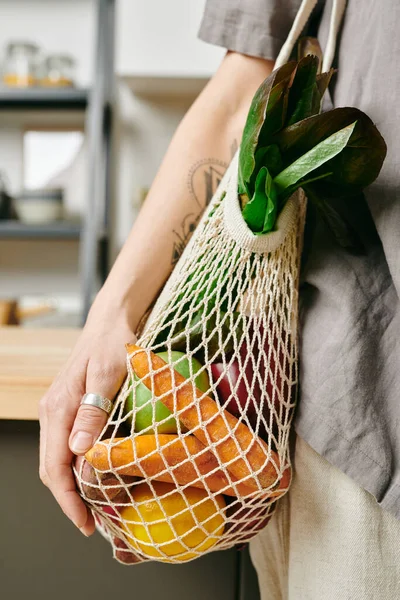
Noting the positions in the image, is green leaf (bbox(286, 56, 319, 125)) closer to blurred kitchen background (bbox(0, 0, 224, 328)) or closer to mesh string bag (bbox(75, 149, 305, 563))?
mesh string bag (bbox(75, 149, 305, 563))

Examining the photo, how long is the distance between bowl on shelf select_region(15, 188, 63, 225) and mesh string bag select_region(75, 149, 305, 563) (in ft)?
5.93

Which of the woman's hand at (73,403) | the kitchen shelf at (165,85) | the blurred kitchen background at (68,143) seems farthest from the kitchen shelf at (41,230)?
the woman's hand at (73,403)

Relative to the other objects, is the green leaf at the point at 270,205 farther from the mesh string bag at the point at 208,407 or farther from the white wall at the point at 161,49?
the white wall at the point at 161,49

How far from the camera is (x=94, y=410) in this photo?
414mm

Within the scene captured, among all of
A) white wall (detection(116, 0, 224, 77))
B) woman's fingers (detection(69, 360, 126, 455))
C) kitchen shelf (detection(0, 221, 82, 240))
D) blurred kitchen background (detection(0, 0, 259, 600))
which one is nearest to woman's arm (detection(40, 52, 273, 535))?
woman's fingers (detection(69, 360, 126, 455))

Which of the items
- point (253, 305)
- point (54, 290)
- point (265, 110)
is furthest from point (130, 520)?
point (54, 290)

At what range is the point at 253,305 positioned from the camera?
418 millimetres

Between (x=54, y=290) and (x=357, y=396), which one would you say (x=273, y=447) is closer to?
(x=357, y=396)

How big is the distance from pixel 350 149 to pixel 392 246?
0.08 metres

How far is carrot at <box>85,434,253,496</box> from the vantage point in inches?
14.6

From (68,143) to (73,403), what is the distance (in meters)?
2.22

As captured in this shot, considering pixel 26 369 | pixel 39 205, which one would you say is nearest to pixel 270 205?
pixel 26 369

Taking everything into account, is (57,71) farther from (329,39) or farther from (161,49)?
(329,39)

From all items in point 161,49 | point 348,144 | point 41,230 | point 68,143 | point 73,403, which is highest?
point 348,144
